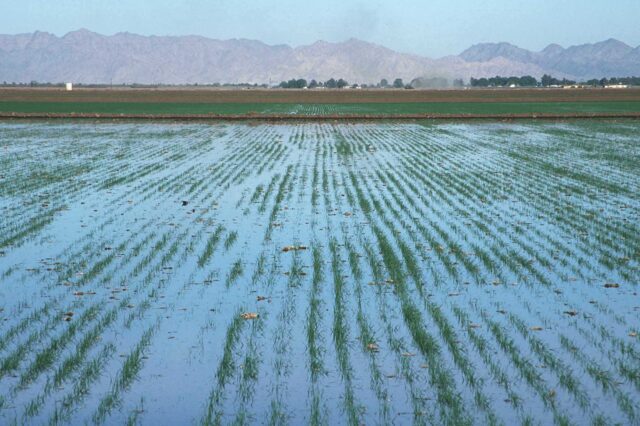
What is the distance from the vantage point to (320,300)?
34.3ft

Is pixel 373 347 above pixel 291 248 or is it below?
above

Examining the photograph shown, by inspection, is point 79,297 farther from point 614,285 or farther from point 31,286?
point 614,285

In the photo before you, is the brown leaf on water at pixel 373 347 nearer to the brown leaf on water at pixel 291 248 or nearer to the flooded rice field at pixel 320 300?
the flooded rice field at pixel 320 300

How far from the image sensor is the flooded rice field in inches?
282

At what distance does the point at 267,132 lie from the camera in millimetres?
47125

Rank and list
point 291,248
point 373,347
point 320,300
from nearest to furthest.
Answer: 1. point 373,347
2. point 320,300
3. point 291,248

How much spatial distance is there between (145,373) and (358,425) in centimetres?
239

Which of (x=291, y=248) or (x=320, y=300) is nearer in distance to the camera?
(x=320, y=300)

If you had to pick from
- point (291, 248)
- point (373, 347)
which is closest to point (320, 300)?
point (373, 347)

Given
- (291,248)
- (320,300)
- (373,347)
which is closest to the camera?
(373,347)

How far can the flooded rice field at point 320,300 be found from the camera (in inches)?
282

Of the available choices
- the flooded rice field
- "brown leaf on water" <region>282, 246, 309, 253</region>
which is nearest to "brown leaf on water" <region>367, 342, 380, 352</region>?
the flooded rice field

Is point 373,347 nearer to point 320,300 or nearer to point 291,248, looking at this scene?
point 320,300

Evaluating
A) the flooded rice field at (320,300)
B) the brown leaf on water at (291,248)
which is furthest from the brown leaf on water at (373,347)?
the brown leaf on water at (291,248)
